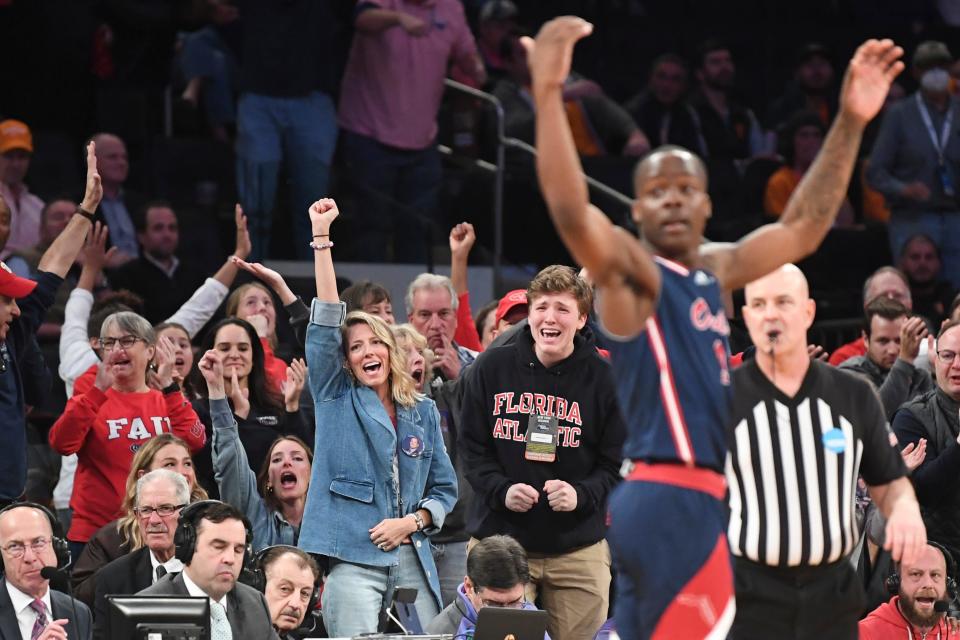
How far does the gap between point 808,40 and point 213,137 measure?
19.9ft

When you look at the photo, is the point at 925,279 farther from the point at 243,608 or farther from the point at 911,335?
the point at 243,608

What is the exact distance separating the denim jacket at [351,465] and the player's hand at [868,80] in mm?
2823

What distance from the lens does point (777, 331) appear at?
5145mm

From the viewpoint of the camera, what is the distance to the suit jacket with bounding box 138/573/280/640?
A: 6.54 metres

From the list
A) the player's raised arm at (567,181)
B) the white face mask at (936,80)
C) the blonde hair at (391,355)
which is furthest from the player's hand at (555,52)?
the white face mask at (936,80)

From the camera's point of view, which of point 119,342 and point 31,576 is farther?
point 119,342

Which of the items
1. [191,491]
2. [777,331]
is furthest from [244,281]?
[777,331]

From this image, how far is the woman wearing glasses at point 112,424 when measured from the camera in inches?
305

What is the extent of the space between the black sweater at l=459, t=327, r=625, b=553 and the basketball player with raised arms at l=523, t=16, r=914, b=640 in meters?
2.49

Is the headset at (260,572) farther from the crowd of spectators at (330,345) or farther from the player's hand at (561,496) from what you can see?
the player's hand at (561,496)

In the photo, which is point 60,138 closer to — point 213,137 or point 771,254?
point 213,137

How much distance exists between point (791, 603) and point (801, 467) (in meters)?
0.40

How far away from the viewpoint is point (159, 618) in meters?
5.63

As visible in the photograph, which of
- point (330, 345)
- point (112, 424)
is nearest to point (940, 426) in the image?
point (330, 345)
